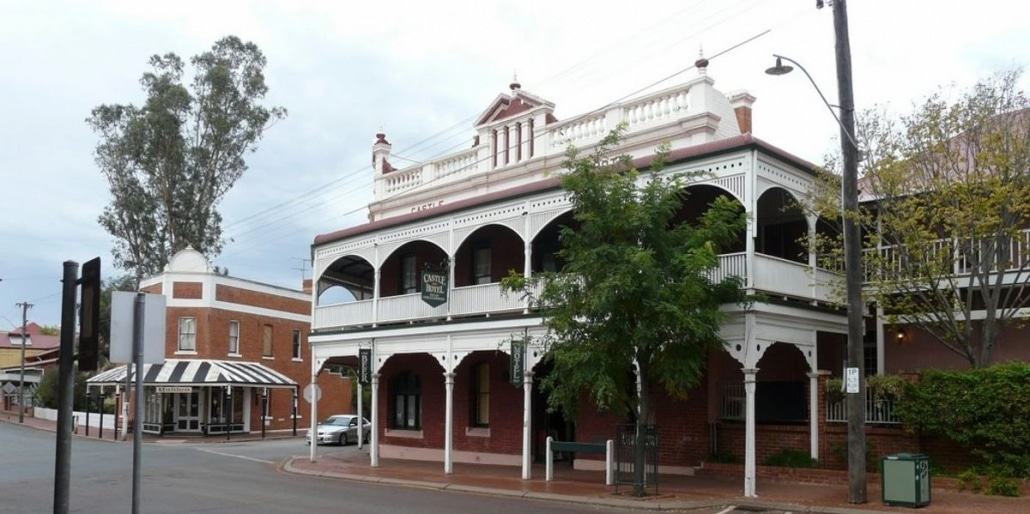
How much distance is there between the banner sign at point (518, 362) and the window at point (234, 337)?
29.6 metres

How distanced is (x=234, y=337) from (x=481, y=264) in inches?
965

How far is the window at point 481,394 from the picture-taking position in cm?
2831

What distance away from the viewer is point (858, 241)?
17062mm

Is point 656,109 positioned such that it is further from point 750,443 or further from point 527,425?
point 750,443

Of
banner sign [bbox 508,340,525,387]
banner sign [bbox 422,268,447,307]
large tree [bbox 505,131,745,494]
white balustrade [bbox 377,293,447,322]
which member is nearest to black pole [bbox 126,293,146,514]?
large tree [bbox 505,131,745,494]

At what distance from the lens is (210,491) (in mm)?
20172

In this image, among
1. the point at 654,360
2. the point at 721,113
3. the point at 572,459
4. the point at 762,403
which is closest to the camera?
the point at 654,360

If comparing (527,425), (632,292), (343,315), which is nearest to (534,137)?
(343,315)

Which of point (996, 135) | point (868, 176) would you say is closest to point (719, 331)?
point (868, 176)

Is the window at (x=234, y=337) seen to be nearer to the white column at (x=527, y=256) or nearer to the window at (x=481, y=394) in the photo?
the window at (x=481, y=394)

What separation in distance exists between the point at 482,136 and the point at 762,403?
12.1 meters

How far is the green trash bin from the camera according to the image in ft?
52.3

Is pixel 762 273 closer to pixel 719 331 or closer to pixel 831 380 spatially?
pixel 719 331

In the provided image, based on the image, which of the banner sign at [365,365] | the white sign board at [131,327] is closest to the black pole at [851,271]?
the white sign board at [131,327]
